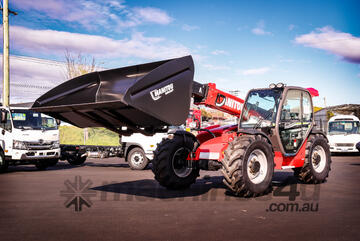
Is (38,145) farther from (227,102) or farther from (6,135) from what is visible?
(227,102)

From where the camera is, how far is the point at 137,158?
46.8 ft

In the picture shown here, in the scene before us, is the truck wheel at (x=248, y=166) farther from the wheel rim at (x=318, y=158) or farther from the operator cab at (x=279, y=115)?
the wheel rim at (x=318, y=158)

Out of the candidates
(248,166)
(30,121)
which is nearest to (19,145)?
(30,121)

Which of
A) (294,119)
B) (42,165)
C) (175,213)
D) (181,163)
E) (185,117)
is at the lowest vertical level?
(42,165)

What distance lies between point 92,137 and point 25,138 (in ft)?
46.0

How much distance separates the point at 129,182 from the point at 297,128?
182 inches

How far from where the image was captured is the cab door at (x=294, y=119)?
8.76 meters

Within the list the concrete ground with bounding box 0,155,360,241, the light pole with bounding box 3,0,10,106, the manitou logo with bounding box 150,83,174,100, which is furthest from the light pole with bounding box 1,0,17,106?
the manitou logo with bounding box 150,83,174,100

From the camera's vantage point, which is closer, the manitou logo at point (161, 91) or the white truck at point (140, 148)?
the manitou logo at point (161, 91)

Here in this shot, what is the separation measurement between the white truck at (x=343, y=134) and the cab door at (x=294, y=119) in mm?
13665

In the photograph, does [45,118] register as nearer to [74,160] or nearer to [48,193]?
[74,160]

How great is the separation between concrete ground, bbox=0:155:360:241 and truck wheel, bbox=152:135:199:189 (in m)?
0.26

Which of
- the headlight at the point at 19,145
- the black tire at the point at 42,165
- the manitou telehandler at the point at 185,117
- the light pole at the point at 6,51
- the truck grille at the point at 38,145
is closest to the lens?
the manitou telehandler at the point at 185,117

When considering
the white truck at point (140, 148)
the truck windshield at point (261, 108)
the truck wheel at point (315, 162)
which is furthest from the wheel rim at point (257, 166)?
the white truck at point (140, 148)
